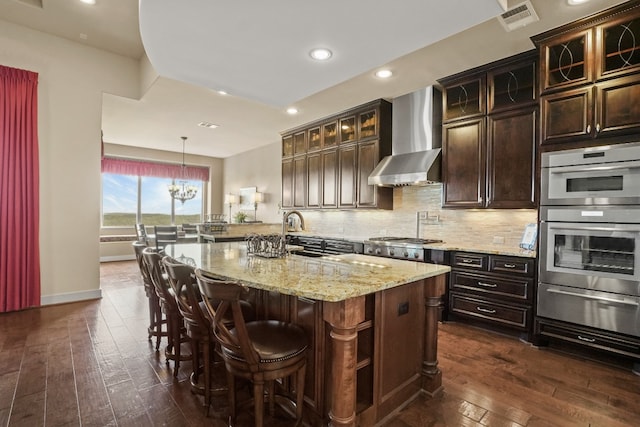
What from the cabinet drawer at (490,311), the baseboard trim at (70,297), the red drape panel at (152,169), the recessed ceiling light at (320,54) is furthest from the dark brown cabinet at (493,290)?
the red drape panel at (152,169)

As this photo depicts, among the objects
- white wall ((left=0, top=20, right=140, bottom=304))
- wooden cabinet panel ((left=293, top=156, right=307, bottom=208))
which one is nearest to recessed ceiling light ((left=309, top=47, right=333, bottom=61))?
wooden cabinet panel ((left=293, top=156, right=307, bottom=208))

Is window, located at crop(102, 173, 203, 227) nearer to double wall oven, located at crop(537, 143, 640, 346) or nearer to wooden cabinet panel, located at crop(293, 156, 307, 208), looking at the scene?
wooden cabinet panel, located at crop(293, 156, 307, 208)

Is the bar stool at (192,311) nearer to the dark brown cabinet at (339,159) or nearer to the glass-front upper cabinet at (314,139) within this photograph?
the dark brown cabinet at (339,159)

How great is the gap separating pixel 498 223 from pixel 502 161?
31.3 inches

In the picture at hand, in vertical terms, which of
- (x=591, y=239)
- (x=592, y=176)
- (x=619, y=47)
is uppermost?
(x=619, y=47)

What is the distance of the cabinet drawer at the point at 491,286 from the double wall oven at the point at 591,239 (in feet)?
0.46

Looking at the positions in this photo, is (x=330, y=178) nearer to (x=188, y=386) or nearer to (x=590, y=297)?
(x=590, y=297)

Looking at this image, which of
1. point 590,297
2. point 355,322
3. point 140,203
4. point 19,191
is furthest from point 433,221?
point 140,203

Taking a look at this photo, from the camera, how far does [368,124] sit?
15.7 feet

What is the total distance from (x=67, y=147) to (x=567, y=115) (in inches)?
232

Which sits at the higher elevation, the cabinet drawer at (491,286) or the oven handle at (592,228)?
the oven handle at (592,228)

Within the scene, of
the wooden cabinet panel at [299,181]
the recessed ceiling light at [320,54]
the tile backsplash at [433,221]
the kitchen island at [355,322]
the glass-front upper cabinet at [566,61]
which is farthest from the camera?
the wooden cabinet panel at [299,181]

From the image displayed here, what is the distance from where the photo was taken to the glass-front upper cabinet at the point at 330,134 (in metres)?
5.31

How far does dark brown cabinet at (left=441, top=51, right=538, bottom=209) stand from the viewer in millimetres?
3211
